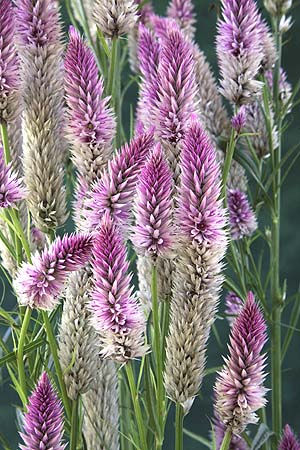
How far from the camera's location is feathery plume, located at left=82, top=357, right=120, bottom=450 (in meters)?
0.92

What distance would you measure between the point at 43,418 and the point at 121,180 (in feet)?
0.70

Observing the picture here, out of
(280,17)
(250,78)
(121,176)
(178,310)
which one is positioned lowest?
(178,310)

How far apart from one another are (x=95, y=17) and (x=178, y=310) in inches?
12.9

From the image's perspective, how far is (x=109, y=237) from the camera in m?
0.74

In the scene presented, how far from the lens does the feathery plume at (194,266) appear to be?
2.51 ft

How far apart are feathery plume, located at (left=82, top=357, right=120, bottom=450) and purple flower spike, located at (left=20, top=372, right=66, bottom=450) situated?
0.45ft

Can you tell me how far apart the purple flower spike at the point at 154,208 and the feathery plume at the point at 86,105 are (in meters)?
0.09

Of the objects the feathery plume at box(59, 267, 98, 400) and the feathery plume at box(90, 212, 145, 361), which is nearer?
the feathery plume at box(90, 212, 145, 361)

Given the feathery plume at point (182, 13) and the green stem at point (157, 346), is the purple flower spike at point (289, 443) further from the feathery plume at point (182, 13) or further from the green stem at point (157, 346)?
the feathery plume at point (182, 13)

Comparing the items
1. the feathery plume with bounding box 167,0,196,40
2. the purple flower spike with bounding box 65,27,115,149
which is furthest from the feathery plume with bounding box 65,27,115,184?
the feathery plume with bounding box 167,0,196,40

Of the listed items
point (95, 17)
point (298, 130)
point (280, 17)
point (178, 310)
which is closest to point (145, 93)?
point (95, 17)

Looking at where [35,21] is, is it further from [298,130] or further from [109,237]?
[298,130]

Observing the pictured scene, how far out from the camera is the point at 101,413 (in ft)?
3.04

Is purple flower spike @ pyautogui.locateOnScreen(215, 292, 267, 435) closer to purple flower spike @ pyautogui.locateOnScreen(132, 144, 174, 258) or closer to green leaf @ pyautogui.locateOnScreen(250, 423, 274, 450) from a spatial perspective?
purple flower spike @ pyautogui.locateOnScreen(132, 144, 174, 258)
